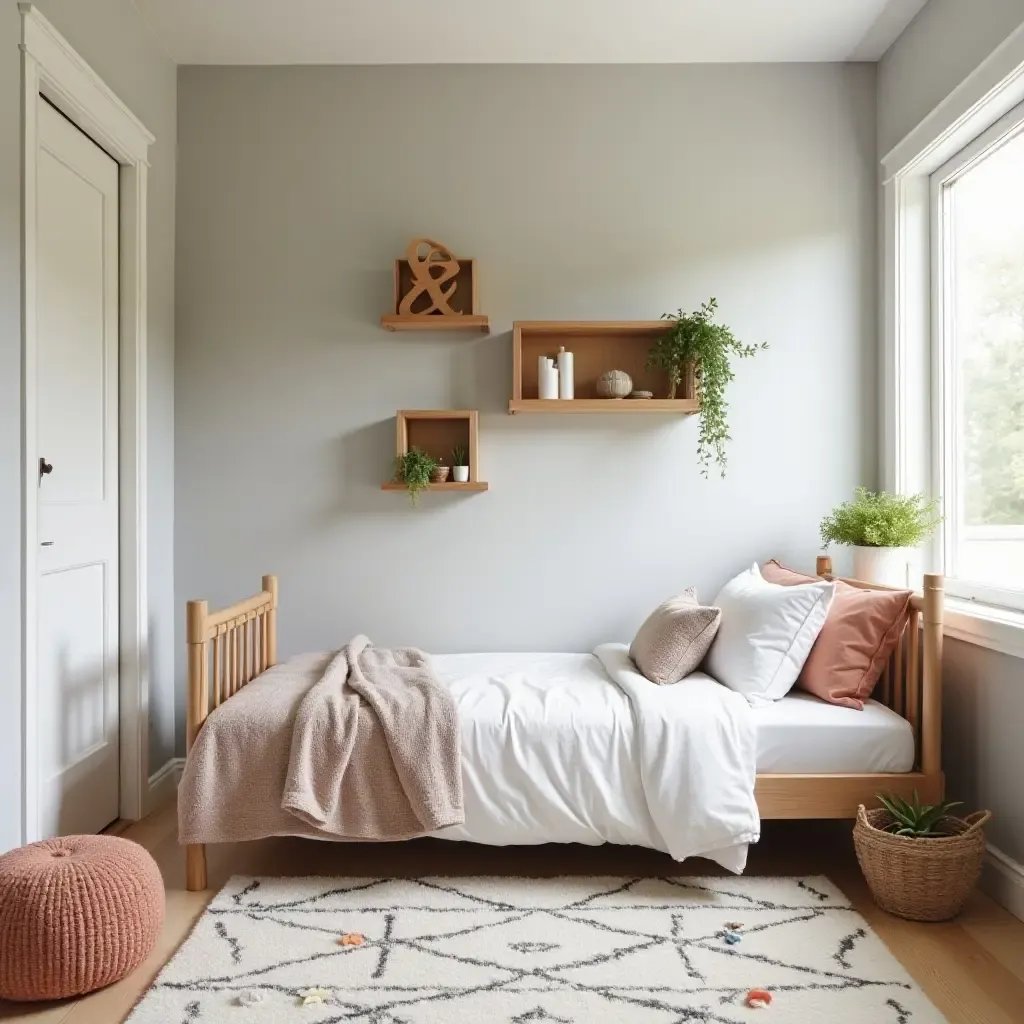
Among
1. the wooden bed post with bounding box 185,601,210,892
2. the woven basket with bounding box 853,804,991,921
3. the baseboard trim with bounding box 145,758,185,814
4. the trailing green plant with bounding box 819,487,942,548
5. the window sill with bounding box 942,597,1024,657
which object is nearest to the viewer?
the woven basket with bounding box 853,804,991,921

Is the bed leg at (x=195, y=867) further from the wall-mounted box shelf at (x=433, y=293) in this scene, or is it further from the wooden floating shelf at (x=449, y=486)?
the wall-mounted box shelf at (x=433, y=293)

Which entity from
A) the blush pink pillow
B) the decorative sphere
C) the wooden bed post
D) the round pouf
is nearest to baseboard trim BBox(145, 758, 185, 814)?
the wooden bed post

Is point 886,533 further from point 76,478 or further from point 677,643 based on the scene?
point 76,478

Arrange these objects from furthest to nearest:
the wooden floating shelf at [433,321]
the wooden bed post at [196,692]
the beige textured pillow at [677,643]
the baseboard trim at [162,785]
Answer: the wooden floating shelf at [433,321], the baseboard trim at [162,785], the beige textured pillow at [677,643], the wooden bed post at [196,692]

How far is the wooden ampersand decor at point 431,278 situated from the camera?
330 centimetres

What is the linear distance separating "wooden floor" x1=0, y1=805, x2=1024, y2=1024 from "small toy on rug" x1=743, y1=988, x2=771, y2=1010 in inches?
14.5

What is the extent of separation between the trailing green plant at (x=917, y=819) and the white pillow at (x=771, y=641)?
43 cm

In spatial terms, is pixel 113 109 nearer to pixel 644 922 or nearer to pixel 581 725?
pixel 581 725

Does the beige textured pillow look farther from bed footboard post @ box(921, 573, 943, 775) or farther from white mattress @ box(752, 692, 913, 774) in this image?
bed footboard post @ box(921, 573, 943, 775)

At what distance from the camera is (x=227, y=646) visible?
276cm

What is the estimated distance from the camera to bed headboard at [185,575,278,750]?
8.25 ft

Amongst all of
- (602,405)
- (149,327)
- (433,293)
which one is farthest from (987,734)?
(149,327)

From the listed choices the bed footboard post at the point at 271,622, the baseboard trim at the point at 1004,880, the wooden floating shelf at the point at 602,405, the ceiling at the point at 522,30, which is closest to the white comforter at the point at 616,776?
the baseboard trim at the point at 1004,880

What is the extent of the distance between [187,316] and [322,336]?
→ 20.7 inches
